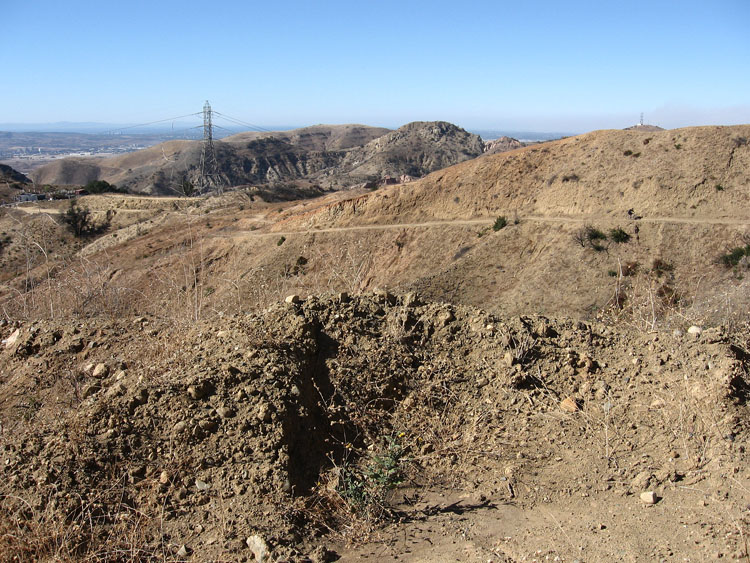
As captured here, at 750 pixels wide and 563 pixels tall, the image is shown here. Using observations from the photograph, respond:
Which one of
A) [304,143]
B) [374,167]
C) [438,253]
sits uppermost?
[304,143]

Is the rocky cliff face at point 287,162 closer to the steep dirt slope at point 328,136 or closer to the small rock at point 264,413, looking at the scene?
the steep dirt slope at point 328,136

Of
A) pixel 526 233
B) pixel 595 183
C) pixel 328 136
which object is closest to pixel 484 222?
pixel 526 233

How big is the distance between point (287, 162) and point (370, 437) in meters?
117

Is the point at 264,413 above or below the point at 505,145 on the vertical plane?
below

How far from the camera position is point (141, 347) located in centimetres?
573

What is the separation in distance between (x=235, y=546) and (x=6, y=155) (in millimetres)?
232636

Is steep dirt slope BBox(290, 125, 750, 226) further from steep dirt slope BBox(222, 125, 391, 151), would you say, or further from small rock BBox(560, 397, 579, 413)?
steep dirt slope BBox(222, 125, 391, 151)

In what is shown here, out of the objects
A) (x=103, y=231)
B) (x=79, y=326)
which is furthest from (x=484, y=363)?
(x=103, y=231)

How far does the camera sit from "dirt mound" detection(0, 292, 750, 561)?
3.40 m

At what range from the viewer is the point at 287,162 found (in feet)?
381

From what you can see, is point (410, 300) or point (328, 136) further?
point (328, 136)

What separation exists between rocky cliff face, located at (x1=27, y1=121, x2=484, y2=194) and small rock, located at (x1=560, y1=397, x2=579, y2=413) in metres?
89.4

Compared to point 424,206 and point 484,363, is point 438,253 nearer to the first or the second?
point 424,206

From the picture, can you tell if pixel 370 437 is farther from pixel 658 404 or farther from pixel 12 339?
pixel 12 339
